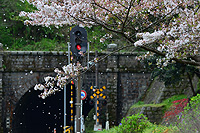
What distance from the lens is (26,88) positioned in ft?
65.6

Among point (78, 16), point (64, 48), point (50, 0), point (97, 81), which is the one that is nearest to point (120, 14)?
point (78, 16)

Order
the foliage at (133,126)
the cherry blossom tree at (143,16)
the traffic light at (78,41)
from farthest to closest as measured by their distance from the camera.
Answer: the foliage at (133,126) → the traffic light at (78,41) → the cherry blossom tree at (143,16)

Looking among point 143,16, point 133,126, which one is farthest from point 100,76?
point 143,16

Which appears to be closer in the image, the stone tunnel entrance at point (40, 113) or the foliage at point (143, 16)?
the foliage at point (143, 16)

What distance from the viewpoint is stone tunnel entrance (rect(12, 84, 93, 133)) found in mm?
21594

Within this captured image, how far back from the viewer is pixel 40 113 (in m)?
26.6

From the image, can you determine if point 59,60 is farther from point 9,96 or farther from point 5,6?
point 5,6

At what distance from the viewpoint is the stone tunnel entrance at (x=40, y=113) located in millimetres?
21594

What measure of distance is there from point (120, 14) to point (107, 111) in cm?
1198

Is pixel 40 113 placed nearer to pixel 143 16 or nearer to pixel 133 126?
pixel 133 126

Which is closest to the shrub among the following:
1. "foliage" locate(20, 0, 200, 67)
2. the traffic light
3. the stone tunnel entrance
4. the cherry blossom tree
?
the cherry blossom tree

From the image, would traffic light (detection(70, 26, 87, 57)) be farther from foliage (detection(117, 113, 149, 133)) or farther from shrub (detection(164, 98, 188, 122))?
shrub (detection(164, 98, 188, 122))

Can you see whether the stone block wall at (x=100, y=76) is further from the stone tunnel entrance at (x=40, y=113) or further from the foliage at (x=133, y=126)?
the foliage at (x=133, y=126)

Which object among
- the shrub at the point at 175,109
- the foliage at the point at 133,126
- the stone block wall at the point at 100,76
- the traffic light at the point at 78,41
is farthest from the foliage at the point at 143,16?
the stone block wall at the point at 100,76
